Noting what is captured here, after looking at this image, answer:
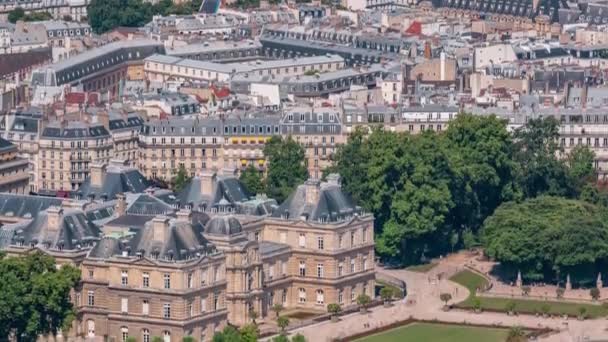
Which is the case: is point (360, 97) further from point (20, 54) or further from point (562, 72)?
point (20, 54)

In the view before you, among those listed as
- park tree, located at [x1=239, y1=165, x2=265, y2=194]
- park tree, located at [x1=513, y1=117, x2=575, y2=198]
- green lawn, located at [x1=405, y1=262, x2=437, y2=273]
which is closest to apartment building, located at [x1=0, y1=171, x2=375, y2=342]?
green lawn, located at [x1=405, y1=262, x2=437, y2=273]

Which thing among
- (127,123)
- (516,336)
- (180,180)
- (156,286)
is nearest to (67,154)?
(127,123)

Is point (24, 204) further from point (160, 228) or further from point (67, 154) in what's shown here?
point (67, 154)

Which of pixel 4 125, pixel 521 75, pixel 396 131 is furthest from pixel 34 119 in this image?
pixel 521 75

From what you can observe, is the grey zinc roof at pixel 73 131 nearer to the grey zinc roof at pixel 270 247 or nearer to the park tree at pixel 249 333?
the grey zinc roof at pixel 270 247

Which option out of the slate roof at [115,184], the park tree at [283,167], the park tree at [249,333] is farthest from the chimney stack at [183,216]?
the park tree at [283,167]
